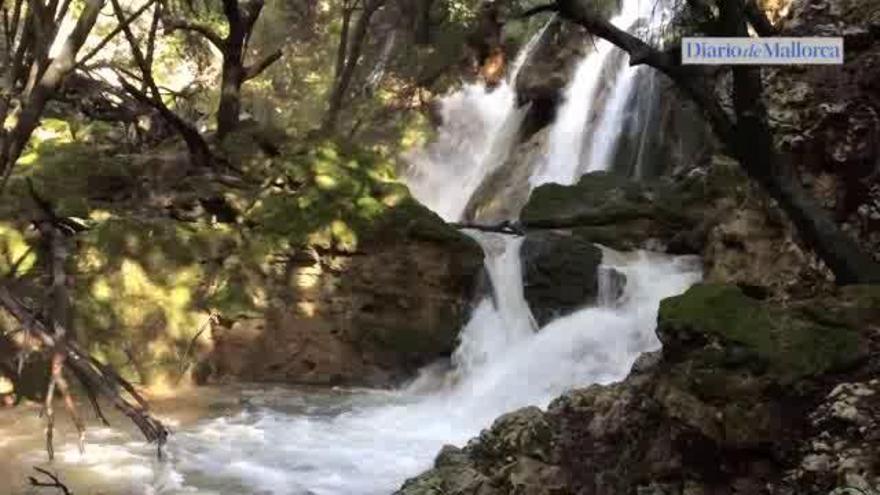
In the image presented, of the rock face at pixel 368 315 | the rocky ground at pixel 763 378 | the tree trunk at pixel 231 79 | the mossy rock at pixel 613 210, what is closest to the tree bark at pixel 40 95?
the rocky ground at pixel 763 378

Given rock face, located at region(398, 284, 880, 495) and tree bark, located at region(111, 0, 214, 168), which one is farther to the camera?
tree bark, located at region(111, 0, 214, 168)

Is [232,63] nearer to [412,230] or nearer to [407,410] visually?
[412,230]

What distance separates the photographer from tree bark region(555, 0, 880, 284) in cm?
588

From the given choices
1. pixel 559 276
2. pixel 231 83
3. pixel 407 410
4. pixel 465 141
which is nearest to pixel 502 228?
pixel 559 276

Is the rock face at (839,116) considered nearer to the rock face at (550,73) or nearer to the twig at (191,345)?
the twig at (191,345)

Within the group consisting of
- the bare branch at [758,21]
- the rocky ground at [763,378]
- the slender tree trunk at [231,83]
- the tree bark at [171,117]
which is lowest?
the rocky ground at [763,378]

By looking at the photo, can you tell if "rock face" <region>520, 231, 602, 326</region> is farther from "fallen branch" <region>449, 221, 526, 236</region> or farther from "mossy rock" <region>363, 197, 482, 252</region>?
"fallen branch" <region>449, 221, 526, 236</region>

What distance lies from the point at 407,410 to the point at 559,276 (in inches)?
115

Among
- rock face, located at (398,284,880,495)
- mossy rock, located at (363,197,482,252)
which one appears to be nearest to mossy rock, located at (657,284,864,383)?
rock face, located at (398,284,880,495)

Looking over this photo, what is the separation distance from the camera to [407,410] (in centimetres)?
1138

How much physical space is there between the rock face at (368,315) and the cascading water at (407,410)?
1.28 feet

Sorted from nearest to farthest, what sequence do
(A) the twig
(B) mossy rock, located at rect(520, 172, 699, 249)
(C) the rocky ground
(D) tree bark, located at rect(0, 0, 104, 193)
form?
(D) tree bark, located at rect(0, 0, 104, 193) → (C) the rocky ground → (A) the twig → (B) mossy rock, located at rect(520, 172, 699, 249)

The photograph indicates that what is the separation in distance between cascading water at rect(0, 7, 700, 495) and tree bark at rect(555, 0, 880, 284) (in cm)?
424

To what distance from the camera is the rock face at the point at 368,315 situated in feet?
41.1
